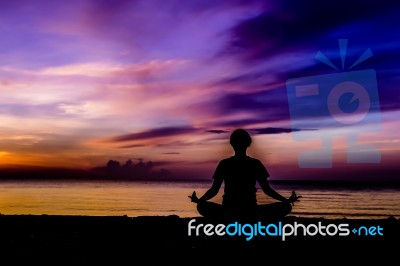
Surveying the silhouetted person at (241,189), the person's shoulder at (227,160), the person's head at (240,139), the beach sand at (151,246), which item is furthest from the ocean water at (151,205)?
the person's head at (240,139)

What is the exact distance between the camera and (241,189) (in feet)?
25.1

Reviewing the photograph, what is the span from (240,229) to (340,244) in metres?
3.29

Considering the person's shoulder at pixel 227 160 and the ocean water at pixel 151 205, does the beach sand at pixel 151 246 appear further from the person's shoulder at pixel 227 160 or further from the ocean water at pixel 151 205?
the ocean water at pixel 151 205

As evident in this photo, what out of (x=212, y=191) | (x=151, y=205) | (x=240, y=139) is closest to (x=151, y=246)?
(x=212, y=191)

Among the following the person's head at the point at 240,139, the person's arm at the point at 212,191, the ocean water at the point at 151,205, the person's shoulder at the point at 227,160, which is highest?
the person's head at the point at 240,139

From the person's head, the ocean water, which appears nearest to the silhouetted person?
the person's head

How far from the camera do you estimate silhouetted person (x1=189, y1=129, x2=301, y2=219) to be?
750 centimetres

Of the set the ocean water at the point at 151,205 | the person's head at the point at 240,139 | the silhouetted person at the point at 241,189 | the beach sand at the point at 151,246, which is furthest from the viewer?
the ocean water at the point at 151,205

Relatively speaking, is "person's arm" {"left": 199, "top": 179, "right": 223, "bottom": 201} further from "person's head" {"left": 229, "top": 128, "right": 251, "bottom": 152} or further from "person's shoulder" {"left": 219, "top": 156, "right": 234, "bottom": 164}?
"person's head" {"left": 229, "top": 128, "right": 251, "bottom": 152}

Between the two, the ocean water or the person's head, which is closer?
the person's head

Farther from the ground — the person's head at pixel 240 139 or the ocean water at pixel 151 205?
the person's head at pixel 240 139

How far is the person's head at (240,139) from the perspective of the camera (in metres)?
7.22

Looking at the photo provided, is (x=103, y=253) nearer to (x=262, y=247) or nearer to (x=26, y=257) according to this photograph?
(x=26, y=257)

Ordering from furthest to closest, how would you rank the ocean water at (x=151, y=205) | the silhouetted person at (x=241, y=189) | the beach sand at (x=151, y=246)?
the ocean water at (x=151, y=205)
the beach sand at (x=151, y=246)
the silhouetted person at (x=241, y=189)
